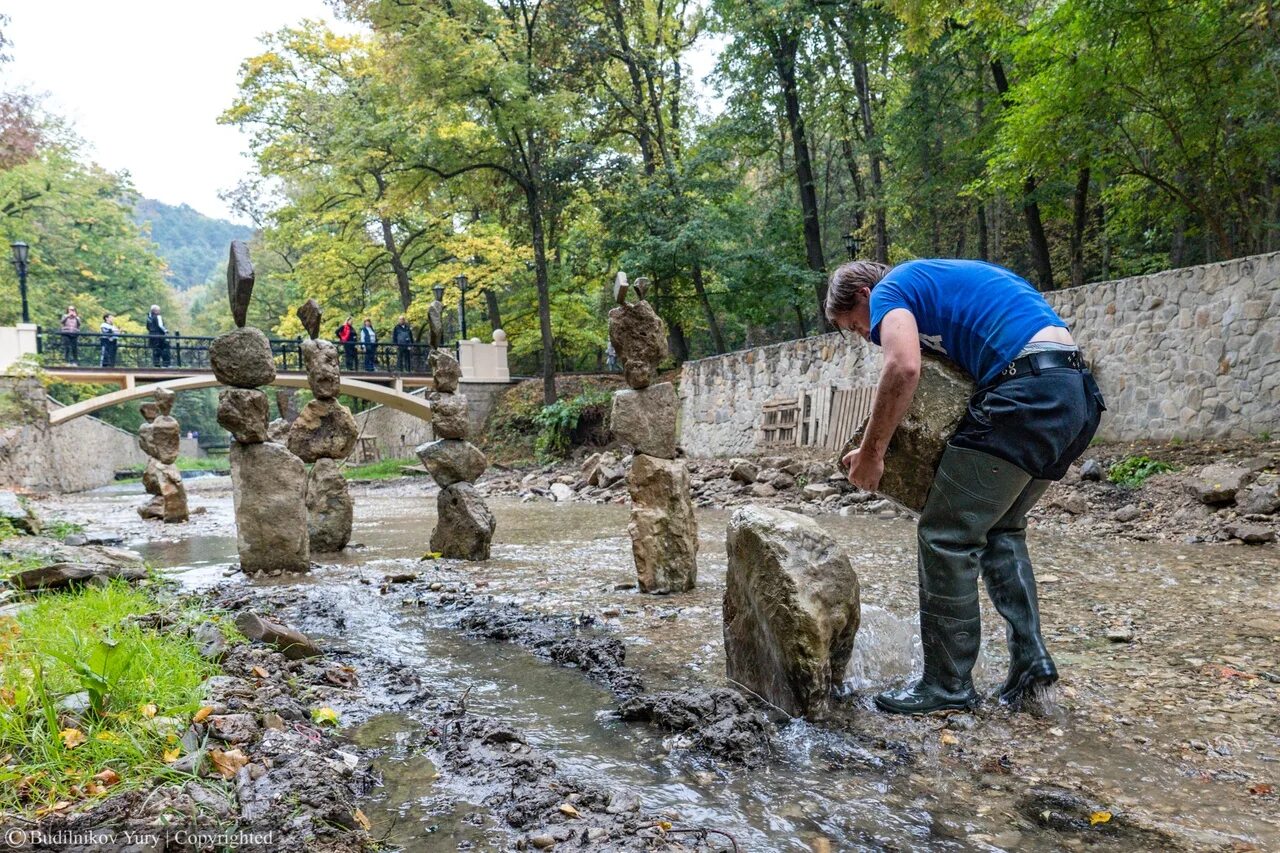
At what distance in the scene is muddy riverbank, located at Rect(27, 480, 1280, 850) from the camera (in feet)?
6.87

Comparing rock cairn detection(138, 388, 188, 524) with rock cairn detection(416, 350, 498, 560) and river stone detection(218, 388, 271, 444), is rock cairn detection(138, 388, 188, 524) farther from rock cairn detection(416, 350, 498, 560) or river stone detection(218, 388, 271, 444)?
river stone detection(218, 388, 271, 444)

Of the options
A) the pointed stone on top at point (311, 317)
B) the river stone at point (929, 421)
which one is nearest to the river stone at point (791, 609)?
the river stone at point (929, 421)

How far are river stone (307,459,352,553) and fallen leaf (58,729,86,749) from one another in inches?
230

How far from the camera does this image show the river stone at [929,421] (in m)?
2.86

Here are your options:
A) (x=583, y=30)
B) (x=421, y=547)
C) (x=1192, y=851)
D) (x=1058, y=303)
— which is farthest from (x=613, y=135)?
(x=1192, y=851)

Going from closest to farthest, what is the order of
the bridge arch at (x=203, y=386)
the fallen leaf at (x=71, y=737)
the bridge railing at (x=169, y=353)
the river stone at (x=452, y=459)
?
the fallen leaf at (x=71, y=737) < the river stone at (x=452, y=459) < the bridge arch at (x=203, y=386) < the bridge railing at (x=169, y=353)

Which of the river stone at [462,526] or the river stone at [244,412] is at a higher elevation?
the river stone at [244,412]

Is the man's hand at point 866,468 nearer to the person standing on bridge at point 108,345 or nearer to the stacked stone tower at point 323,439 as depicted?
the stacked stone tower at point 323,439

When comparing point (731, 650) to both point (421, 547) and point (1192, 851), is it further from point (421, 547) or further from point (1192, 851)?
point (421, 547)

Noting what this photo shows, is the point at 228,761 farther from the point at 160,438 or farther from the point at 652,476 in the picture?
the point at 160,438

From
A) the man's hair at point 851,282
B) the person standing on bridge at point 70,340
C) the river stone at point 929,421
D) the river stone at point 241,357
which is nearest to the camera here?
the river stone at point 929,421

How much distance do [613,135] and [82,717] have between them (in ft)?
76.4

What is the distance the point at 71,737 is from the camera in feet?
6.75

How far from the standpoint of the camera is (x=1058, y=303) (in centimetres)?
1040
